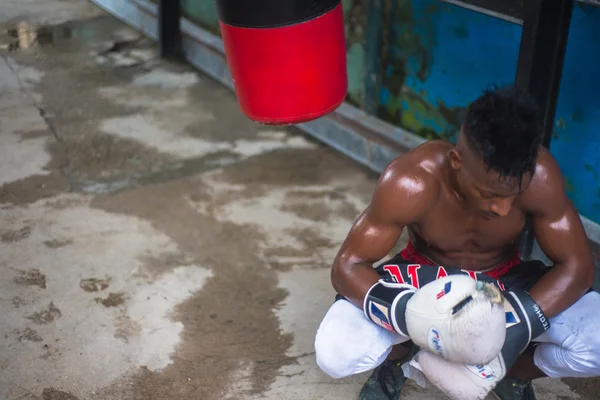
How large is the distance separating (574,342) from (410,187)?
584mm

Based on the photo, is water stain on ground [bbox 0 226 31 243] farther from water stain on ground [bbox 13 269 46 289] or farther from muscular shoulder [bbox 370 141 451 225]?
muscular shoulder [bbox 370 141 451 225]

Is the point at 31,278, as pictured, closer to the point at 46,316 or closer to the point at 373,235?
the point at 46,316

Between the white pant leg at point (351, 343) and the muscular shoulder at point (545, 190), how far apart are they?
0.50 metres

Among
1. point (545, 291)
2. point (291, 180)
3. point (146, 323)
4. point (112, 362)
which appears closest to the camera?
point (545, 291)

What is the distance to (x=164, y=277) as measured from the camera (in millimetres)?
3020

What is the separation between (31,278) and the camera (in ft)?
9.78

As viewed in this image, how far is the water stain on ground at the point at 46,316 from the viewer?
2730 millimetres

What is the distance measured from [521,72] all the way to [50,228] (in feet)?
6.63

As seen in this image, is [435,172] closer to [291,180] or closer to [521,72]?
[521,72]

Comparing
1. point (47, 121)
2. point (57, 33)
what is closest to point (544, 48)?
point (47, 121)

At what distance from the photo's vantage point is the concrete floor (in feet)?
8.21

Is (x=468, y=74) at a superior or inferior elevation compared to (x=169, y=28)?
superior

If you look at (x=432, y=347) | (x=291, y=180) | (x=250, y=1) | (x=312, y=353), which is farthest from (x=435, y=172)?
(x=291, y=180)

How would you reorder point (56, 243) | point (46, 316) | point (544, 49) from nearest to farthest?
point (544, 49), point (46, 316), point (56, 243)
